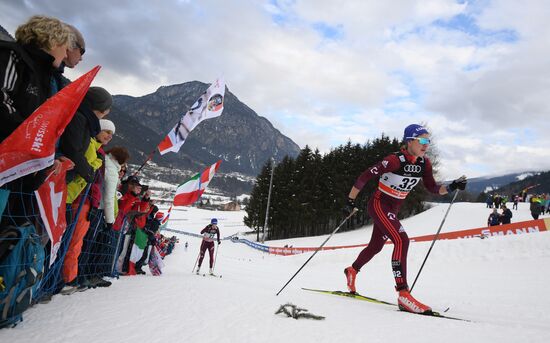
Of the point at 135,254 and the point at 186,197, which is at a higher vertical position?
the point at 186,197

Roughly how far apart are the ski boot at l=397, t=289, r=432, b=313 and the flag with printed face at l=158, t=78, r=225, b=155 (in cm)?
600

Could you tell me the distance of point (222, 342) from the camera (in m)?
2.17

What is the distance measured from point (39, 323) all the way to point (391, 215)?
4.02 metres

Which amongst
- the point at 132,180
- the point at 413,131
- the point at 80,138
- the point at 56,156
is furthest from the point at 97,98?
the point at 413,131

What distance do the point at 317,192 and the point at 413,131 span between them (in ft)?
127

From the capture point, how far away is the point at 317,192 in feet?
142

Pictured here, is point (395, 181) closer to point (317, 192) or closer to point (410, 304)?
point (410, 304)

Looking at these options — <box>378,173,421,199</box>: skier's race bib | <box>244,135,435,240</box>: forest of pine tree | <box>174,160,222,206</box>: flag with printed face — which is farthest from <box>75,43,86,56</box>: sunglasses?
<box>244,135,435,240</box>: forest of pine tree

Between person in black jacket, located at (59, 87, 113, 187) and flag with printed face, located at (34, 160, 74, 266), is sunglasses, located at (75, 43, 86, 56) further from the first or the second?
flag with printed face, located at (34, 160, 74, 266)

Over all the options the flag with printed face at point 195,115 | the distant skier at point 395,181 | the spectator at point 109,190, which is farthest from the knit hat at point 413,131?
the flag with printed face at point 195,115

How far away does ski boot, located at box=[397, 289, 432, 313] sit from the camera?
12.3 ft

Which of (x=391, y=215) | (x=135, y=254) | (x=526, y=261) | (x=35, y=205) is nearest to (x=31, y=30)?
(x=35, y=205)

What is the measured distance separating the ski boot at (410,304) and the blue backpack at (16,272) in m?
3.55

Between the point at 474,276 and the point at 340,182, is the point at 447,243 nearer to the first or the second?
the point at 474,276
